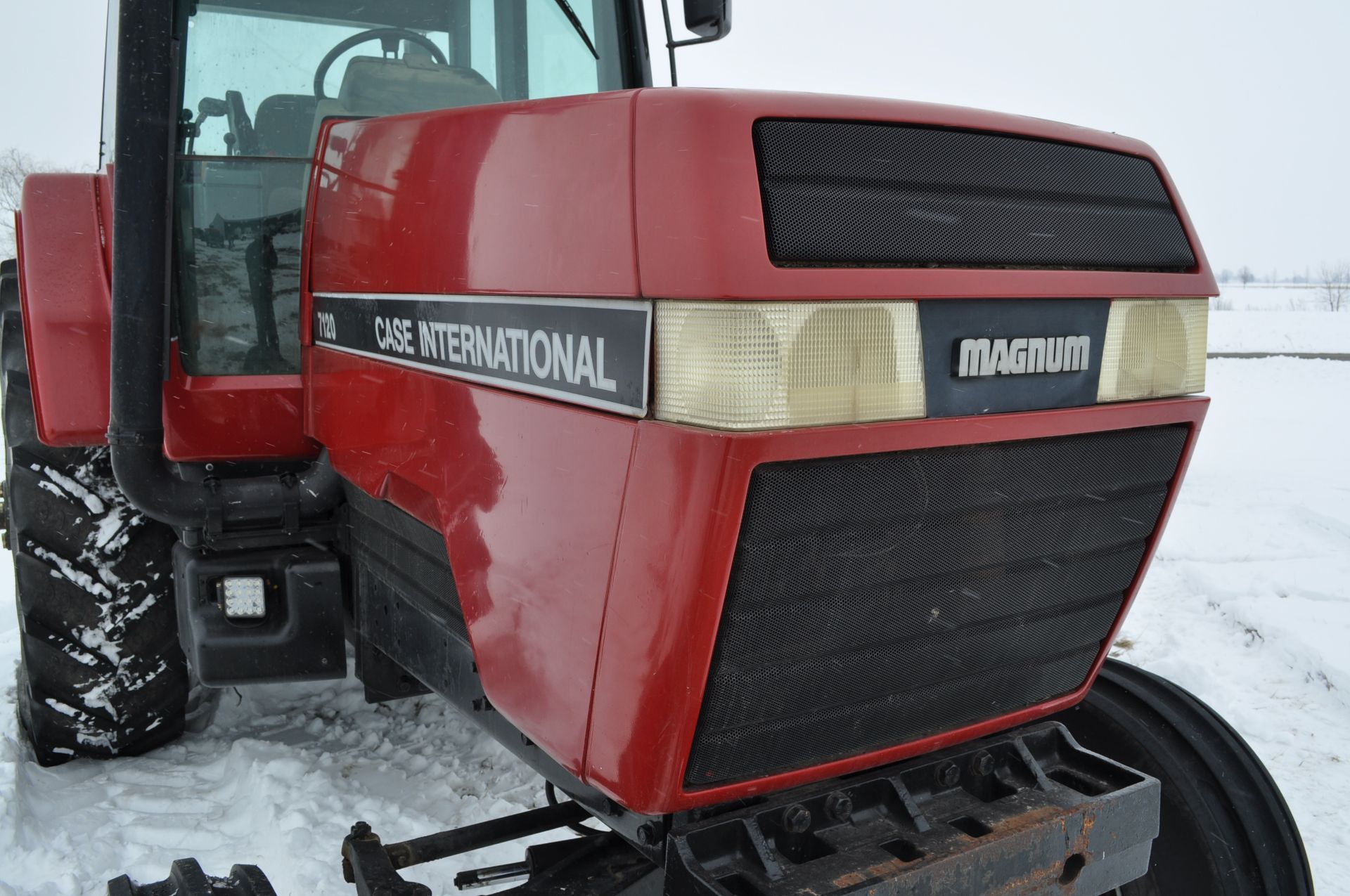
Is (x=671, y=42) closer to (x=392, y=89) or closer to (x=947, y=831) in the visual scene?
(x=392, y=89)

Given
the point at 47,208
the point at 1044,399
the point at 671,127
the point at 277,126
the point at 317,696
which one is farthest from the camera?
the point at 317,696

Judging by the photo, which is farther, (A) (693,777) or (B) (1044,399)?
(B) (1044,399)

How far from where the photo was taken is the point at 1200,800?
1.99 m

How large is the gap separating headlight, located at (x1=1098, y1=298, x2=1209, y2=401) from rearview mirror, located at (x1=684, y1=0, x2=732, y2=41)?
3.98 ft

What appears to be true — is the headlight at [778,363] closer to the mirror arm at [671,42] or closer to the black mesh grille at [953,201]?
the black mesh grille at [953,201]

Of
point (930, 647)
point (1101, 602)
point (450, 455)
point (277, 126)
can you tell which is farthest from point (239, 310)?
point (1101, 602)

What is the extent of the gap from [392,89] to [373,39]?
191 mm

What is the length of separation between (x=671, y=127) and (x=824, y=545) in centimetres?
54

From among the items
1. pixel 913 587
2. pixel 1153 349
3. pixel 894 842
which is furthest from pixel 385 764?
pixel 1153 349

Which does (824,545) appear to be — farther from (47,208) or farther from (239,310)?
(47,208)

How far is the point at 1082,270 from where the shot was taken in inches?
60.1

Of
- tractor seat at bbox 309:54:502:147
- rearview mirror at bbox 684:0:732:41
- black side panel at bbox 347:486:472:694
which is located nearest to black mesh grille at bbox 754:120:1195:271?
Answer: black side panel at bbox 347:486:472:694

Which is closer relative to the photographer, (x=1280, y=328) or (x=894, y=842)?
(x=894, y=842)

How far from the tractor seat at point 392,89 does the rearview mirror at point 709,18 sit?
51cm
